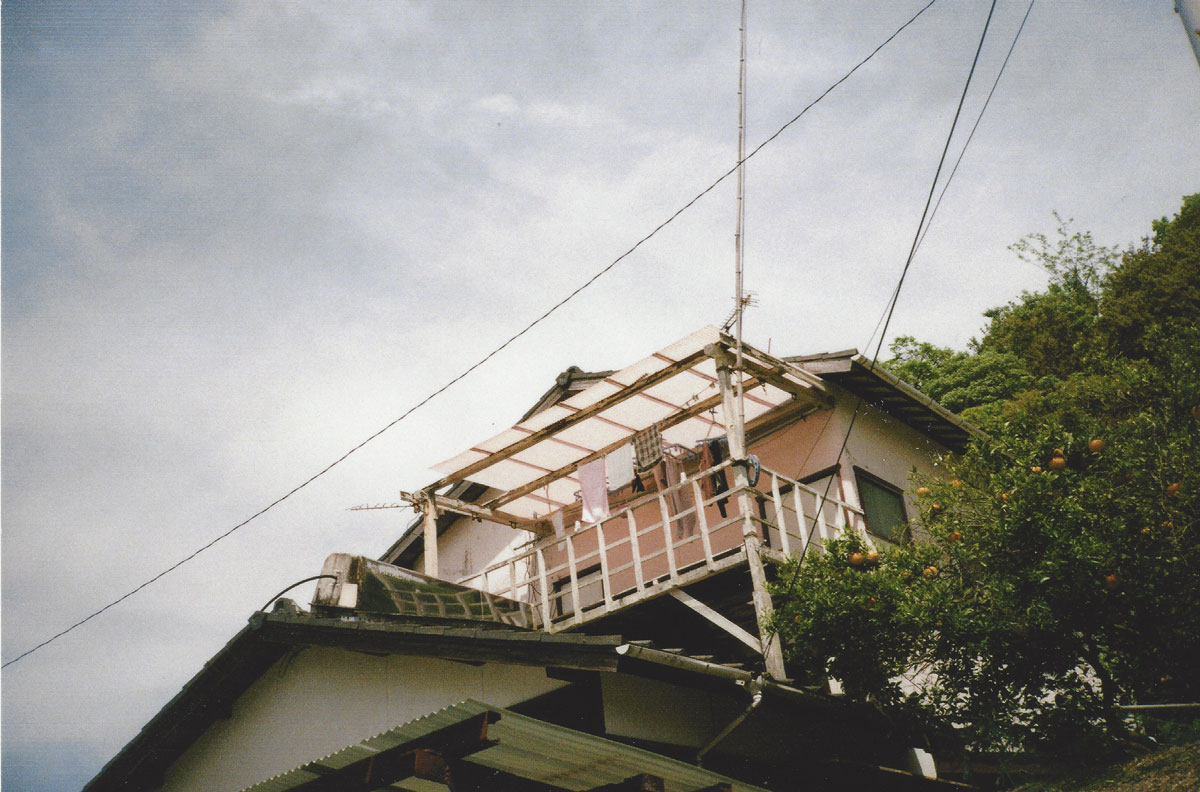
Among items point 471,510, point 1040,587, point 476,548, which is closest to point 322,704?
point 471,510

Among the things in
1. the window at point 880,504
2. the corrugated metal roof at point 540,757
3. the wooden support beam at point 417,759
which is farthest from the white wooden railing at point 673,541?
the wooden support beam at point 417,759

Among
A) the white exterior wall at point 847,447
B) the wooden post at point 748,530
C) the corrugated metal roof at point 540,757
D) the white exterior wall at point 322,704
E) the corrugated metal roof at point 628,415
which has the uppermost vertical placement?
the corrugated metal roof at point 628,415

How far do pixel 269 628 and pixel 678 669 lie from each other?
462 cm

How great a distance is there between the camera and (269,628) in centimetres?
1010

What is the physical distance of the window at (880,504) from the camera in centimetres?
1377

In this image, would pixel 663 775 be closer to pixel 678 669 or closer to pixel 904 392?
pixel 678 669

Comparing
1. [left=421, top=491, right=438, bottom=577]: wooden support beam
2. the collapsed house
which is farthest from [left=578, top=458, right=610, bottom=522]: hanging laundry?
[left=421, top=491, right=438, bottom=577]: wooden support beam

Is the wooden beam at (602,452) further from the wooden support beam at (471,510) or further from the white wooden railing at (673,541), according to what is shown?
the white wooden railing at (673,541)

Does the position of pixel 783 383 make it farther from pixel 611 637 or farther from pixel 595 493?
pixel 611 637

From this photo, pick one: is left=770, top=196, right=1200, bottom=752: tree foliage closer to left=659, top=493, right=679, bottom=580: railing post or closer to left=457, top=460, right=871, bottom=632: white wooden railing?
left=457, top=460, right=871, bottom=632: white wooden railing

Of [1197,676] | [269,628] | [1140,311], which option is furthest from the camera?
[1140,311]

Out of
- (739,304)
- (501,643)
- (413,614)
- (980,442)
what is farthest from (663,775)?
(739,304)

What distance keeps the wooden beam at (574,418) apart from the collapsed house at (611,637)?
0.03 m

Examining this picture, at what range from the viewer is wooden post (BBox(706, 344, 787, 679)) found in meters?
9.97
